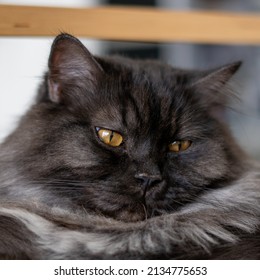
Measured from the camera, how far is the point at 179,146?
1.50 metres

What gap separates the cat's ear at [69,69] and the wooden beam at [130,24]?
125 millimetres

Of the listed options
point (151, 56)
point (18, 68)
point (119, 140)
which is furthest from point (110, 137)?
point (151, 56)

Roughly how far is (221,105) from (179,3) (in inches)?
84.4

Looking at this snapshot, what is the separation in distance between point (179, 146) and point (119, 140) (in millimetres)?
202

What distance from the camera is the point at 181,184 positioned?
1.43 meters

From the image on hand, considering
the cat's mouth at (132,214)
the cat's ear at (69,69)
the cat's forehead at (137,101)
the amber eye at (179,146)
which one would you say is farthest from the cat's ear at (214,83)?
the cat's mouth at (132,214)

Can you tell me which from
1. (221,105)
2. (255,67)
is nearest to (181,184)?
(221,105)

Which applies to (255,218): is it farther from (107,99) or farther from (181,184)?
(107,99)

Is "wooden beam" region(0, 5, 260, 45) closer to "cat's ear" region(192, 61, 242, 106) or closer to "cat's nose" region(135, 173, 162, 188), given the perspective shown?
"cat's ear" region(192, 61, 242, 106)

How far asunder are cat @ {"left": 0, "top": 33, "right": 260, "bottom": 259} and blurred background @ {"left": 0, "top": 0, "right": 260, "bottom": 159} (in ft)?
A: 0.66

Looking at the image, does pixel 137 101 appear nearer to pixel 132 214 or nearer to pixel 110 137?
pixel 110 137

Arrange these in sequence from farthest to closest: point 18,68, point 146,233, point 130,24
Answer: point 18,68
point 130,24
point 146,233

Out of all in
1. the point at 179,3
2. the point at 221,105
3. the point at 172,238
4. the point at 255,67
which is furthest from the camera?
the point at 179,3

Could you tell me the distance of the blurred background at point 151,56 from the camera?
204 cm
